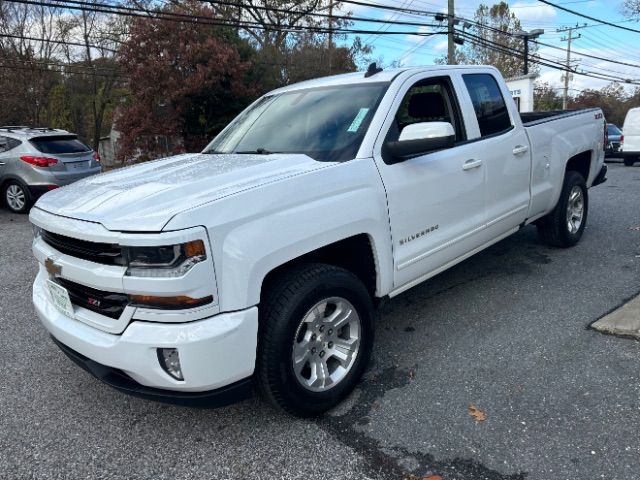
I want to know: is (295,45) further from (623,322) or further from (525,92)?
(623,322)

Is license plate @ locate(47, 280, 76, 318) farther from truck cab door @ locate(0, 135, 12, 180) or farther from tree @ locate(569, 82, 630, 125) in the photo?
tree @ locate(569, 82, 630, 125)

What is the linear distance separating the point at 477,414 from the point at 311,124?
2.11 metres

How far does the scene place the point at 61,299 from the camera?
2.86 metres

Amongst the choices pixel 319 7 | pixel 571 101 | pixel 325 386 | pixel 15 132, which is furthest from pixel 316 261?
pixel 571 101

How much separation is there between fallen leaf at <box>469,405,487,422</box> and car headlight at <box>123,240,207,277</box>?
170 centimetres

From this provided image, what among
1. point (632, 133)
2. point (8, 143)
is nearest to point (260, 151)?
point (8, 143)

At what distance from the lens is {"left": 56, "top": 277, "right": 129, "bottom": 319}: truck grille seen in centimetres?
250

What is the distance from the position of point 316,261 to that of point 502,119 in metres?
2.42

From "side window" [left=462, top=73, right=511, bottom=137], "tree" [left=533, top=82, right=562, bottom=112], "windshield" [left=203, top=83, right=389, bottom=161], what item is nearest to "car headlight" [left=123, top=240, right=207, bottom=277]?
"windshield" [left=203, top=83, right=389, bottom=161]

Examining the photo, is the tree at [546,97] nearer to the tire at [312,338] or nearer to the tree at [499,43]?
the tree at [499,43]

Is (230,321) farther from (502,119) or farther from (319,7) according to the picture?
(319,7)

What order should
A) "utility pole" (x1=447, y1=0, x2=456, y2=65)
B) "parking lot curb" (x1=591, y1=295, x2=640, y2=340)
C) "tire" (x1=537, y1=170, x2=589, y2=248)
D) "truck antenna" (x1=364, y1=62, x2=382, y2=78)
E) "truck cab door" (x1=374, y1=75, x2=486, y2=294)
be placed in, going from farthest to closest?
1. "utility pole" (x1=447, y1=0, x2=456, y2=65)
2. "tire" (x1=537, y1=170, x2=589, y2=248)
3. "truck antenna" (x1=364, y1=62, x2=382, y2=78)
4. "parking lot curb" (x1=591, y1=295, x2=640, y2=340)
5. "truck cab door" (x1=374, y1=75, x2=486, y2=294)

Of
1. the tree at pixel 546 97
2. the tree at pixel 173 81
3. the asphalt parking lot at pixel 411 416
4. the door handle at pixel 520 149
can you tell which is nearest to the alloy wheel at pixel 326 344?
the asphalt parking lot at pixel 411 416

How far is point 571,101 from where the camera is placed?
5788 cm
